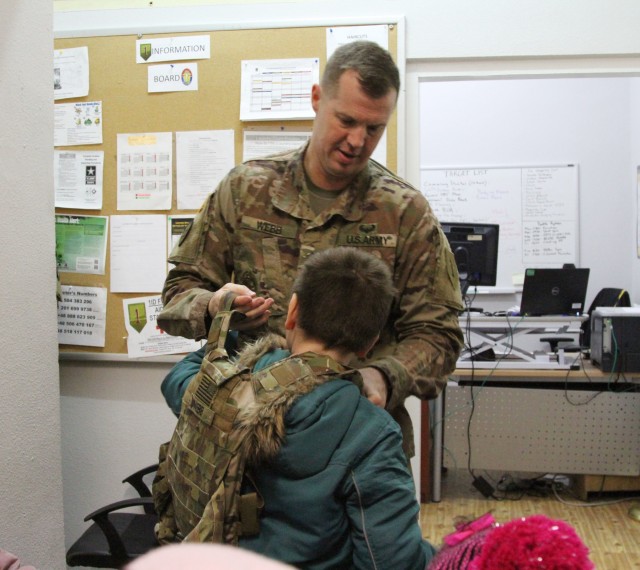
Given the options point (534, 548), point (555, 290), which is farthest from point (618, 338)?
point (534, 548)

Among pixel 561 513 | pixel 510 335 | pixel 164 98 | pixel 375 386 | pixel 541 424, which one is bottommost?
pixel 561 513

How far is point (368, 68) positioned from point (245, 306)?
533mm

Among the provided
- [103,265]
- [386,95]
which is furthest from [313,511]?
[103,265]

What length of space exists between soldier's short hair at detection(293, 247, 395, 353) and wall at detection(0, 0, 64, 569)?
1.14m

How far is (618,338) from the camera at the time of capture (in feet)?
12.2

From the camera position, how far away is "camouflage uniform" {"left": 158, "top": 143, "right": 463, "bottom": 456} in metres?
1.41

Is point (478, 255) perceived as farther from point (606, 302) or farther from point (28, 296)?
point (28, 296)

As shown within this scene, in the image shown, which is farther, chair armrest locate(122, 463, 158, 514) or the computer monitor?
the computer monitor

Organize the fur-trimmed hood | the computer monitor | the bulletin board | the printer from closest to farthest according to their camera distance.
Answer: the fur-trimmed hood, the bulletin board, the printer, the computer monitor

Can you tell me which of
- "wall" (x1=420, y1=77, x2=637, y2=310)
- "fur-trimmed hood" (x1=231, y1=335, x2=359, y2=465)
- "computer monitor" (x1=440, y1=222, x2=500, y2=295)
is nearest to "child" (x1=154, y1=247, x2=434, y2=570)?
"fur-trimmed hood" (x1=231, y1=335, x2=359, y2=465)

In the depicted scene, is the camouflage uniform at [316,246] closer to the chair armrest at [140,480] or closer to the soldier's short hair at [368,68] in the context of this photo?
the soldier's short hair at [368,68]

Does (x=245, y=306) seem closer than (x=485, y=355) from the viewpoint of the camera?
Yes

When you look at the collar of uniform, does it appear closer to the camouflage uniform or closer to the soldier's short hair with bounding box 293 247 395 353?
the camouflage uniform

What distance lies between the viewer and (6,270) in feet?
6.27
